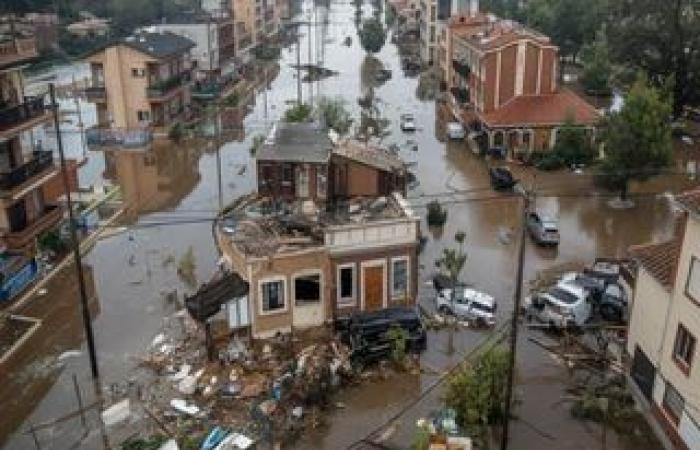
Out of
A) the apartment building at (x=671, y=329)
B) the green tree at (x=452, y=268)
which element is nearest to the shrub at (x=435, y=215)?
the green tree at (x=452, y=268)

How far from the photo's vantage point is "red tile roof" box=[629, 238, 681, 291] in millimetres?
19742

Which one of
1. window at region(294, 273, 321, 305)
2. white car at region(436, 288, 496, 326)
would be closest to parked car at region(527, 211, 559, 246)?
white car at region(436, 288, 496, 326)

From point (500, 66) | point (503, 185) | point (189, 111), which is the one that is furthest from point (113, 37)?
point (503, 185)

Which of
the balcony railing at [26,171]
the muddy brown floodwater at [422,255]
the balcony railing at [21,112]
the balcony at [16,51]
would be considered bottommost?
the muddy brown floodwater at [422,255]

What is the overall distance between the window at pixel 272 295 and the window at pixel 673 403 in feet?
39.8

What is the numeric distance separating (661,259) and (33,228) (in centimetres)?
2384

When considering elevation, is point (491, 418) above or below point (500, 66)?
below

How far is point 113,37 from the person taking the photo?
10169 cm

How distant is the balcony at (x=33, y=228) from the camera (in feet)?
94.7

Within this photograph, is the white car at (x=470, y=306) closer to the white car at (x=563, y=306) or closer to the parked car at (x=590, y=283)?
the white car at (x=563, y=306)

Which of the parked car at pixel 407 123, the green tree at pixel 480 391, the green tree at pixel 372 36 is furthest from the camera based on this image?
the green tree at pixel 372 36

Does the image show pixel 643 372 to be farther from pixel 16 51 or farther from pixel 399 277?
pixel 16 51

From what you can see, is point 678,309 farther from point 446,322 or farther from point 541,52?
point 541,52

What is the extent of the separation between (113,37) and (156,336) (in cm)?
8566
